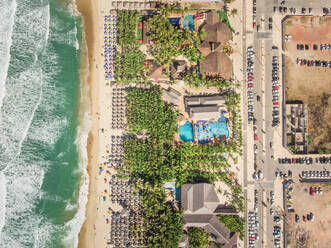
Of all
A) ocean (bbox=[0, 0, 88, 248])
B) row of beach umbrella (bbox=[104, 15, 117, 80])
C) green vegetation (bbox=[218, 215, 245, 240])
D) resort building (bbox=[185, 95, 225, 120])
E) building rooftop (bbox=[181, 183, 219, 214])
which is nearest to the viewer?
building rooftop (bbox=[181, 183, 219, 214])

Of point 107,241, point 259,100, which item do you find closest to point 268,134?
point 259,100

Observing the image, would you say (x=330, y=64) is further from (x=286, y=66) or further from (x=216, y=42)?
(x=216, y=42)

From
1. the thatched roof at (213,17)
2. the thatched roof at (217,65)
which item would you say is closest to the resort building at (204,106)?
the thatched roof at (217,65)

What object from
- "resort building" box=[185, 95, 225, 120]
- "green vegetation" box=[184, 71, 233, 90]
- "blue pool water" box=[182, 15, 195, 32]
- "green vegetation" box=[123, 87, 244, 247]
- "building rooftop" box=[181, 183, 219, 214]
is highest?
"blue pool water" box=[182, 15, 195, 32]

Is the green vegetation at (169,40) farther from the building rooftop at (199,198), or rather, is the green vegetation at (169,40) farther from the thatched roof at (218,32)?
the building rooftop at (199,198)

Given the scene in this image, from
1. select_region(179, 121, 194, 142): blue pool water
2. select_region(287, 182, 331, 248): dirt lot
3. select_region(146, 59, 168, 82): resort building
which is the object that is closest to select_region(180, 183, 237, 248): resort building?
select_region(179, 121, 194, 142): blue pool water

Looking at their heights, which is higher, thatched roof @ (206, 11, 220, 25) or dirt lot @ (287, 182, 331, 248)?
thatched roof @ (206, 11, 220, 25)

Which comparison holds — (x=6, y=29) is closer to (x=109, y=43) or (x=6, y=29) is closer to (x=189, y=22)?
(x=109, y=43)

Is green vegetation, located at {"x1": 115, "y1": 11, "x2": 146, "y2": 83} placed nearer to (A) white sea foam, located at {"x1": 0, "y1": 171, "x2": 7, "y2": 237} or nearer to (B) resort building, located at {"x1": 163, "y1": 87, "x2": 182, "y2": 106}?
(B) resort building, located at {"x1": 163, "y1": 87, "x2": 182, "y2": 106}
